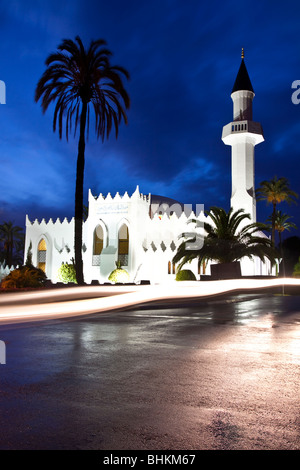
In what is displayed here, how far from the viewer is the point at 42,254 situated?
137 ft

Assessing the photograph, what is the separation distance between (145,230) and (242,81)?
16.5 metres

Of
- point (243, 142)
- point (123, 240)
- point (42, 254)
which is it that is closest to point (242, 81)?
point (243, 142)

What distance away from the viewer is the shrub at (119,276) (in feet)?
111

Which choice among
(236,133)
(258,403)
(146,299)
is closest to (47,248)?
(236,133)

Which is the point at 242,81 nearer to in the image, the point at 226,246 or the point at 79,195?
the point at 226,246

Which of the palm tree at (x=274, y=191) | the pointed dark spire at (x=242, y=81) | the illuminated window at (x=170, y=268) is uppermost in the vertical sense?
the pointed dark spire at (x=242, y=81)

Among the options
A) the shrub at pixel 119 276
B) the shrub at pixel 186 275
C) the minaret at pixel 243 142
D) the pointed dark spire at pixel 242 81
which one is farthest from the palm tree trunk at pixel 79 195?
the pointed dark spire at pixel 242 81

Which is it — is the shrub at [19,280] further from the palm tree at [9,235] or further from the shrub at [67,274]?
the palm tree at [9,235]

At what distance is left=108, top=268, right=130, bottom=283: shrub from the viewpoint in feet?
111

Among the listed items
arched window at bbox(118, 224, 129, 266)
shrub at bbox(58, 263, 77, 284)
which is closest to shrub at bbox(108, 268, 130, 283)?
shrub at bbox(58, 263, 77, 284)

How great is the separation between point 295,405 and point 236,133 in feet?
120

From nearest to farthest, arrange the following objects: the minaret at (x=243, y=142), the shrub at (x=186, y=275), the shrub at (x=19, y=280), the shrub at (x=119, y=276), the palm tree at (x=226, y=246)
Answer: the shrub at (x=19, y=280) → the palm tree at (x=226, y=246) → the shrub at (x=186, y=275) → the shrub at (x=119, y=276) → the minaret at (x=243, y=142)

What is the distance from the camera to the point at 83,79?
2370 cm

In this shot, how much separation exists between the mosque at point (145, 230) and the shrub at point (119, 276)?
4.49ft
